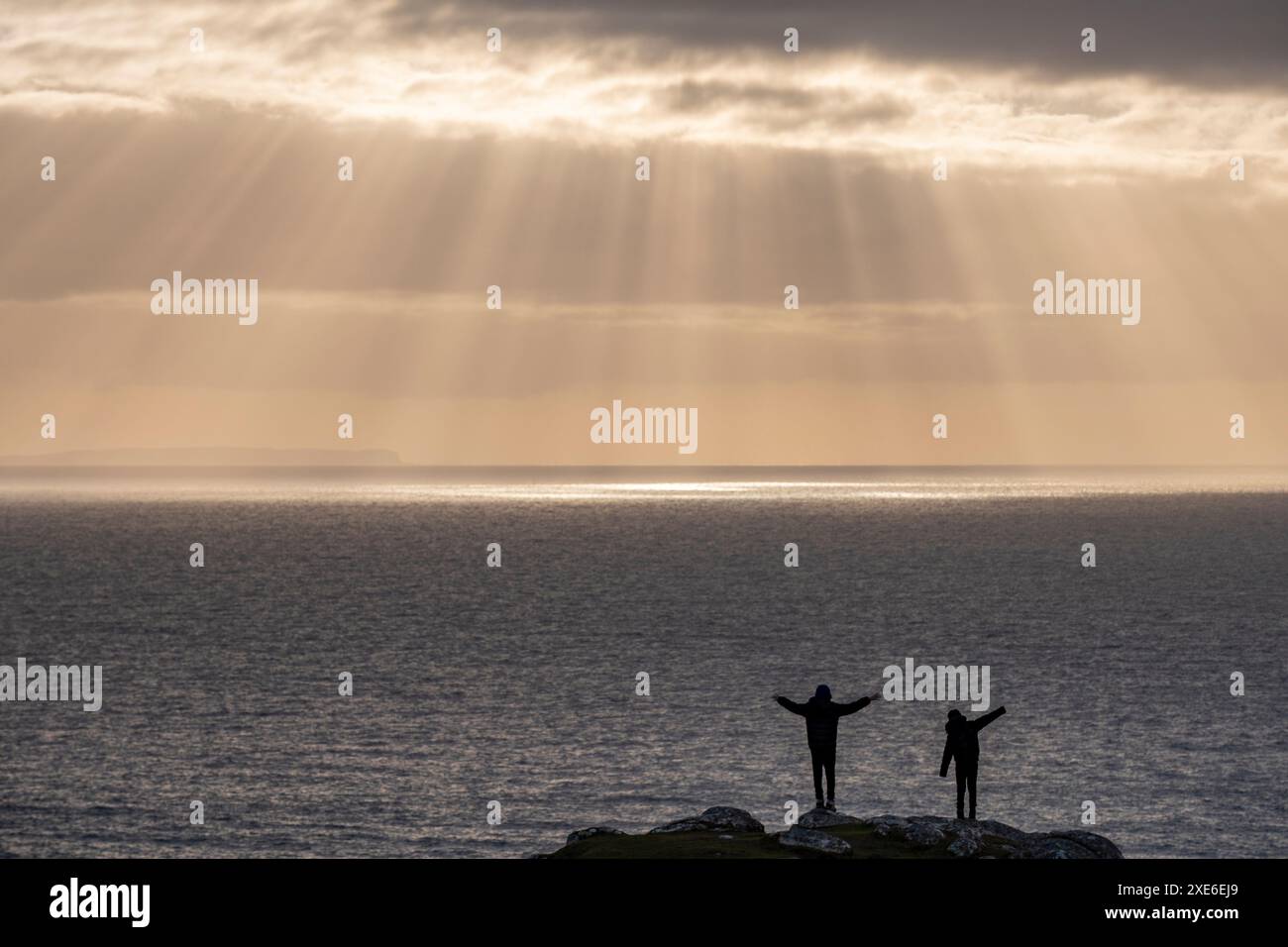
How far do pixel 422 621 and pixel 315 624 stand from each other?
396 inches

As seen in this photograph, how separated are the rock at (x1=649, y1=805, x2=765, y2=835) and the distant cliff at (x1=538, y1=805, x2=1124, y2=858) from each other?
0.07 ft

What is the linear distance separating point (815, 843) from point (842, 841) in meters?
0.64

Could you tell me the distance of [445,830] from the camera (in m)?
63.4

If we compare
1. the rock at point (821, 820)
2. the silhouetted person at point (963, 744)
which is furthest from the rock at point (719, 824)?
the silhouetted person at point (963, 744)

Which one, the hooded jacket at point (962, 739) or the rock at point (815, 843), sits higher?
the hooded jacket at point (962, 739)

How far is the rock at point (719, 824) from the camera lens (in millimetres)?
33250

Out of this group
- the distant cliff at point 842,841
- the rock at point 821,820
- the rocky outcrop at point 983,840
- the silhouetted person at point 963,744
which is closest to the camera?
the distant cliff at point 842,841

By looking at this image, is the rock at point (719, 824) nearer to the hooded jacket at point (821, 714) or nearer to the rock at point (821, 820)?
the rock at point (821, 820)

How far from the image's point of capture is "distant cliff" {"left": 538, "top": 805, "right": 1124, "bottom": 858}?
29.7 meters

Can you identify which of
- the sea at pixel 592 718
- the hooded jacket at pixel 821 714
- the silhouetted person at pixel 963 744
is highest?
the hooded jacket at pixel 821 714

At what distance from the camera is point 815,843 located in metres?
29.5

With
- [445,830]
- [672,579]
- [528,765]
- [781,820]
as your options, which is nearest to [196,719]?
[528,765]
